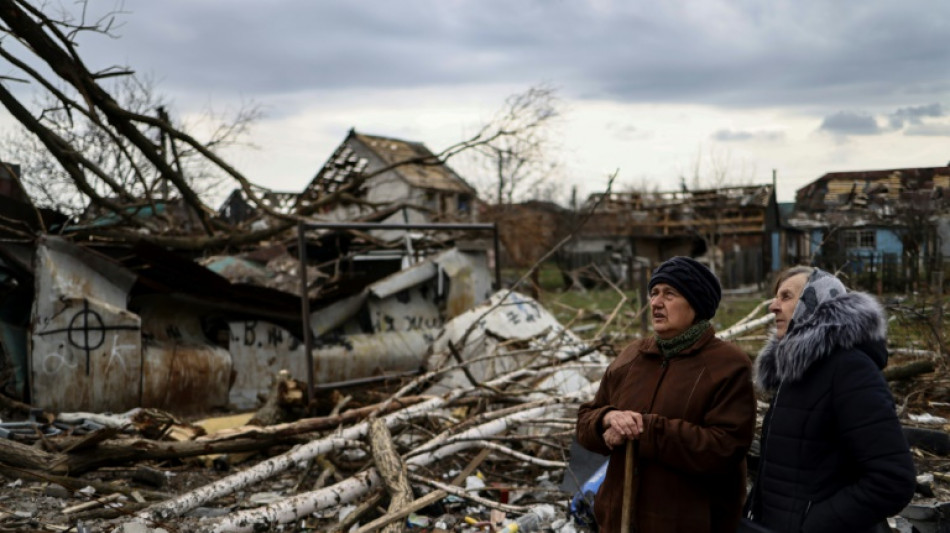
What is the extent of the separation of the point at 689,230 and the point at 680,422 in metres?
31.8

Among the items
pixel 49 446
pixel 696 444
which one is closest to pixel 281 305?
pixel 49 446

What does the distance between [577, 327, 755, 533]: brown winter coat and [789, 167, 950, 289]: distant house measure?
853cm

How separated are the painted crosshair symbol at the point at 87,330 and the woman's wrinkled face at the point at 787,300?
6.17m

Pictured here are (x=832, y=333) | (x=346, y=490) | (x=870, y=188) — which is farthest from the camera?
(x=870, y=188)

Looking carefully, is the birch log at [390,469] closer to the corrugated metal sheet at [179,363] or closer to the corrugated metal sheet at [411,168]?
the corrugated metal sheet at [179,363]

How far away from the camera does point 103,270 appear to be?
7379 mm

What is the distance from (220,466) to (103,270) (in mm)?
2469

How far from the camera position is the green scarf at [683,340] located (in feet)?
8.59

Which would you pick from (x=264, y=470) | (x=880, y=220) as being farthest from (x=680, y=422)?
(x=880, y=220)

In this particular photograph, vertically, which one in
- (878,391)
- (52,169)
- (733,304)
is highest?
(52,169)

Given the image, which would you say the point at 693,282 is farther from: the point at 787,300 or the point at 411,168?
the point at 411,168

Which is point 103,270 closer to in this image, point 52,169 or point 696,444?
point 696,444

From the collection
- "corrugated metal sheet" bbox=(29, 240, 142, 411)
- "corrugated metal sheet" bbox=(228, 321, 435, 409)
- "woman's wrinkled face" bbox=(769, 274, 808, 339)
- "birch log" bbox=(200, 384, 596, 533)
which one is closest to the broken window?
"corrugated metal sheet" bbox=(228, 321, 435, 409)

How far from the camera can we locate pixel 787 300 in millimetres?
2574
